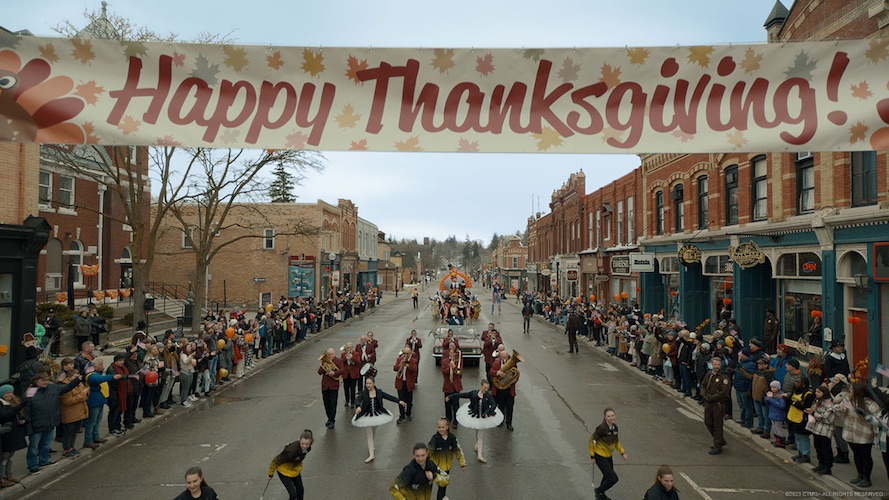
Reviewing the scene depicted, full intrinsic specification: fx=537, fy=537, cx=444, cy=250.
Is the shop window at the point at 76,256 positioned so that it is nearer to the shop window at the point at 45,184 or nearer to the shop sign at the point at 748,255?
the shop window at the point at 45,184

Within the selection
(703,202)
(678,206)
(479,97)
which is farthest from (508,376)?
(678,206)

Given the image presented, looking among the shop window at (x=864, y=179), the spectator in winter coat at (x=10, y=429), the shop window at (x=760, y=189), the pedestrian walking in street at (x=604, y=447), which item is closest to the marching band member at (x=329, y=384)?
the spectator in winter coat at (x=10, y=429)

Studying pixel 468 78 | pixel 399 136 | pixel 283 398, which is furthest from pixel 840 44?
pixel 283 398

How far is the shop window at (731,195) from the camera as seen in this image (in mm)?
20812

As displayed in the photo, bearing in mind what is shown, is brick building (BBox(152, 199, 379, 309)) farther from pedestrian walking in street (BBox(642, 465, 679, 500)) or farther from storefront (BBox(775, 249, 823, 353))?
pedestrian walking in street (BBox(642, 465, 679, 500))

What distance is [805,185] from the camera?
16.7 m

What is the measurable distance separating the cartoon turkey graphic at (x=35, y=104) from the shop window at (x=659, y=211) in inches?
1048

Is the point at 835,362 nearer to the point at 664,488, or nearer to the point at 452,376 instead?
the point at 664,488

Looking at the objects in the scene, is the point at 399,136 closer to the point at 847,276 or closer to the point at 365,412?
the point at 365,412

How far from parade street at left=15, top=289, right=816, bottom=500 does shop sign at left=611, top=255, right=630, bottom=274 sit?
44.2 feet

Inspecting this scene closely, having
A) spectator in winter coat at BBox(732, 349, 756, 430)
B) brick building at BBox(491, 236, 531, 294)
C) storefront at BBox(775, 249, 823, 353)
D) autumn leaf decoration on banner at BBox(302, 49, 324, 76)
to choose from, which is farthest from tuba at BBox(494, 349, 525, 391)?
brick building at BBox(491, 236, 531, 294)

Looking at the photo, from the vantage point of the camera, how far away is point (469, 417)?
9500mm

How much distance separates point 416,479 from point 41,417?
6.71 m

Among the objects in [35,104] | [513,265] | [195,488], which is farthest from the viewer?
[513,265]
